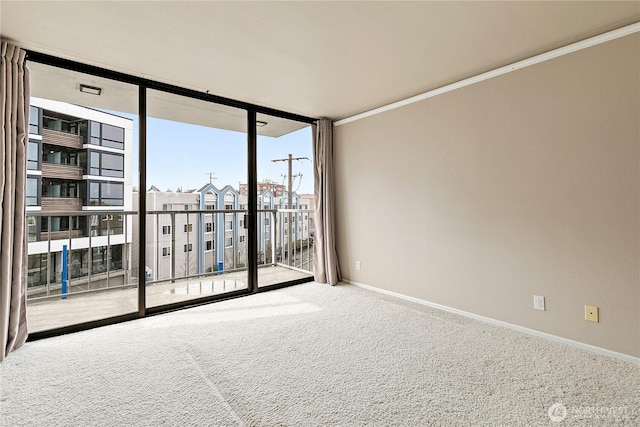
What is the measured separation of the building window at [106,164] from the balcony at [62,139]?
0.13m

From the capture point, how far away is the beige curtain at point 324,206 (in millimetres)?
4074

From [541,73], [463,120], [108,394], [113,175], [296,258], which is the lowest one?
[108,394]

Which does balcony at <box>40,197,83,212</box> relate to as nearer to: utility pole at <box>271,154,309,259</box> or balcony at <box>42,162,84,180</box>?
balcony at <box>42,162,84,180</box>

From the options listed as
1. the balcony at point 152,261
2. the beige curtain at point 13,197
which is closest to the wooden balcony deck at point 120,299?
the balcony at point 152,261

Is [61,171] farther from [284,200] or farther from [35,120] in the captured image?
[284,200]

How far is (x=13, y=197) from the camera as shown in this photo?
2172mm

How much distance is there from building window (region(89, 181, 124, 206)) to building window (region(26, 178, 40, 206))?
1.27 ft

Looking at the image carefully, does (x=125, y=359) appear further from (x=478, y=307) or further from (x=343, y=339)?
(x=478, y=307)

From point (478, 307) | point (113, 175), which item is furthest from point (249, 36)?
point (478, 307)

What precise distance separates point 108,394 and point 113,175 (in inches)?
82.1

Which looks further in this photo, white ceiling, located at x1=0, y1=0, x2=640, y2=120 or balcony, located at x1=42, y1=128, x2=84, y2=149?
balcony, located at x1=42, y1=128, x2=84, y2=149

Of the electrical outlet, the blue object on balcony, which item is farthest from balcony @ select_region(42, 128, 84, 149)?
the electrical outlet

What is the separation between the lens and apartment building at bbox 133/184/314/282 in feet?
12.1

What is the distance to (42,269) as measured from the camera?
298 cm
